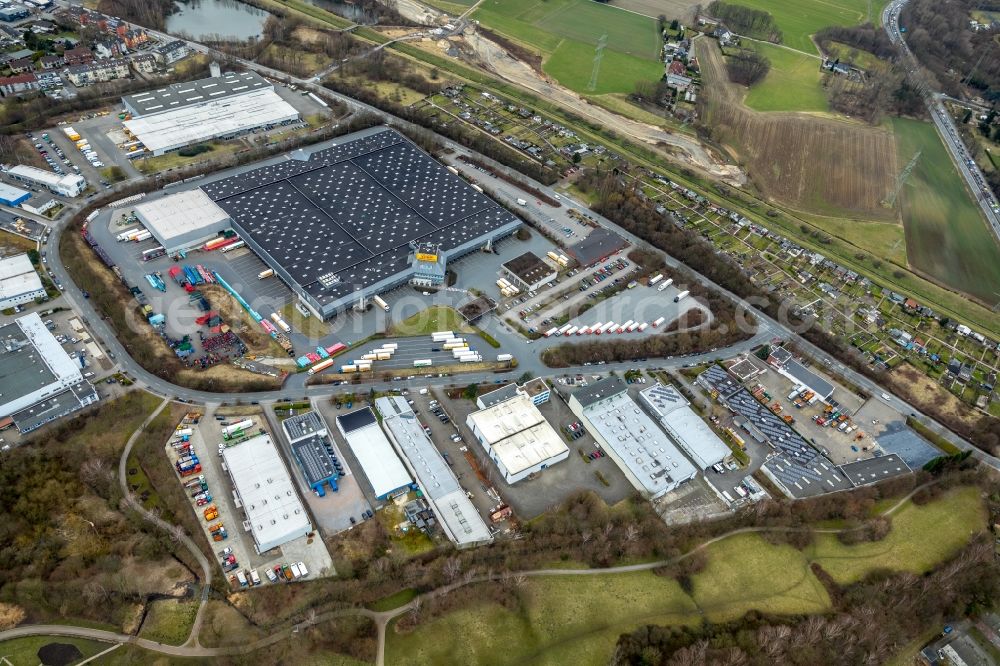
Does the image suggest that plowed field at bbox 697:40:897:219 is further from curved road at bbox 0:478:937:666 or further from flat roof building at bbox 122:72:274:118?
flat roof building at bbox 122:72:274:118

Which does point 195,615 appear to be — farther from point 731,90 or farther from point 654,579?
point 731,90

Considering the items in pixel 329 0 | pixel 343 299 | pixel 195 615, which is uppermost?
pixel 329 0

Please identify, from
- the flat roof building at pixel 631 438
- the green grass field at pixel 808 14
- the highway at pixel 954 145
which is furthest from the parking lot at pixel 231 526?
the green grass field at pixel 808 14

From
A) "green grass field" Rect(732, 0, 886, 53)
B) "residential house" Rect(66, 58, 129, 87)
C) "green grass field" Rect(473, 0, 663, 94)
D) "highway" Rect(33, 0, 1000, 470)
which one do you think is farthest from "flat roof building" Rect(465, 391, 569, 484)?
"green grass field" Rect(732, 0, 886, 53)

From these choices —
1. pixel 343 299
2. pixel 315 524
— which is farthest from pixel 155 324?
pixel 315 524

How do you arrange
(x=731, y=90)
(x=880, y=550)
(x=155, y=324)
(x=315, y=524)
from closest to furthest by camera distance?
(x=315, y=524) < (x=880, y=550) < (x=155, y=324) < (x=731, y=90)

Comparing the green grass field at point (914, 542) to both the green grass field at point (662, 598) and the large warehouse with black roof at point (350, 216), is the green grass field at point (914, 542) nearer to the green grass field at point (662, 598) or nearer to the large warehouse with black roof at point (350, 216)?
the green grass field at point (662, 598)
